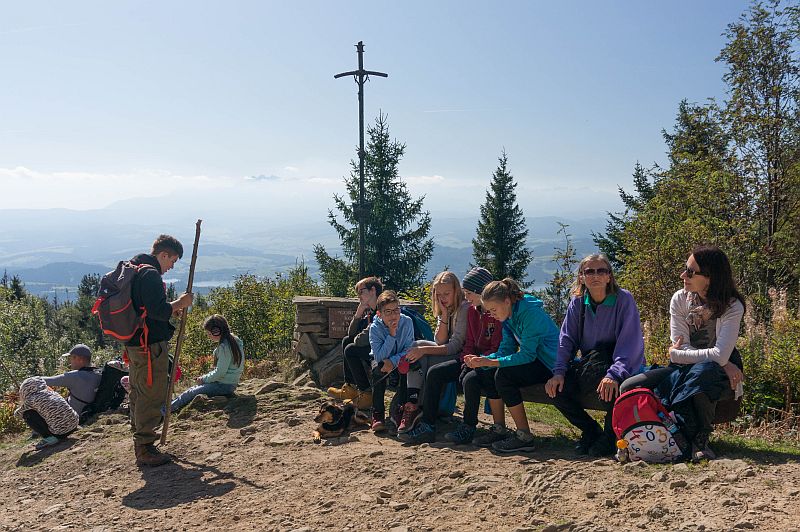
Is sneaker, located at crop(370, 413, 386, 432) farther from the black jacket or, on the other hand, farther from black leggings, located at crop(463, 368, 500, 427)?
the black jacket

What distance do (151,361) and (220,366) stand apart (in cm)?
182

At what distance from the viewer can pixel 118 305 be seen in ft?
17.5

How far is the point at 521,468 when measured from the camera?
14.5ft

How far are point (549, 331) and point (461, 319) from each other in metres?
1.02

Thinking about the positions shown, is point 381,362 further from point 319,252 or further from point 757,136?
point 319,252

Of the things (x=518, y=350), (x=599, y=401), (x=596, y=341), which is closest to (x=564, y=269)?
(x=518, y=350)

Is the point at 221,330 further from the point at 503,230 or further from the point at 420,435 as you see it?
the point at 503,230

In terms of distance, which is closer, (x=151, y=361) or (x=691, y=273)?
(x=691, y=273)

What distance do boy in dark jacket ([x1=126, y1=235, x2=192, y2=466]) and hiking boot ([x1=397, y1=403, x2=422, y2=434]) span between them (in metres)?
2.18

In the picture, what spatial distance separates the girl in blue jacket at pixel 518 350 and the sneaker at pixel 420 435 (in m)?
0.62

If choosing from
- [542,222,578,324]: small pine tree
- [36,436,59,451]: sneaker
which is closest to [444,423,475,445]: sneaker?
[36,436,59,451]: sneaker

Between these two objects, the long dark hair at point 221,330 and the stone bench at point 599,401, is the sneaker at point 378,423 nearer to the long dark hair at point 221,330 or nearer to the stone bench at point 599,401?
the stone bench at point 599,401

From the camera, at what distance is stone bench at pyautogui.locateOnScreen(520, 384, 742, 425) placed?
4.36 metres

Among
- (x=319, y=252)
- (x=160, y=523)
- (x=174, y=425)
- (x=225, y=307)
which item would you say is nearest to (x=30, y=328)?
(x=319, y=252)
